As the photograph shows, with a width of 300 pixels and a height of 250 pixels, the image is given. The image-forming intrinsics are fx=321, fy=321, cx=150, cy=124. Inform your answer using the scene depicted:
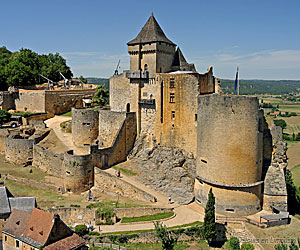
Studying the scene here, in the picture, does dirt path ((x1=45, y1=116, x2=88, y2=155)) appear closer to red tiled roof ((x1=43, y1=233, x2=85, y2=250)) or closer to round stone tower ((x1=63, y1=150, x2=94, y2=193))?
round stone tower ((x1=63, y1=150, x2=94, y2=193))

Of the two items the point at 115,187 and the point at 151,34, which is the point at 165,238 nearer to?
the point at 115,187

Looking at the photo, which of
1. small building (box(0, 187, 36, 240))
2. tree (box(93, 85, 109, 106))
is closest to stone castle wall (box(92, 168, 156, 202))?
small building (box(0, 187, 36, 240))

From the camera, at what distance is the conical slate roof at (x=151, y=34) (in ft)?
127

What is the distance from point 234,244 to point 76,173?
17.5 m

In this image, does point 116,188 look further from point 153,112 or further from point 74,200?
point 153,112

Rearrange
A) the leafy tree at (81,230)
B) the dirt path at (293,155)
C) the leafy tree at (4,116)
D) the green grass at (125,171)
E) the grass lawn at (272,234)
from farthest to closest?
the dirt path at (293,155), the leafy tree at (4,116), the green grass at (125,171), the leafy tree at (81,230), the grass lawn at (272,234)

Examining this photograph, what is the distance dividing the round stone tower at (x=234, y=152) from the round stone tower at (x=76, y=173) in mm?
13117

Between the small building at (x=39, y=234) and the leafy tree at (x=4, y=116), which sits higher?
the leafy tree at (x=4, y=116)

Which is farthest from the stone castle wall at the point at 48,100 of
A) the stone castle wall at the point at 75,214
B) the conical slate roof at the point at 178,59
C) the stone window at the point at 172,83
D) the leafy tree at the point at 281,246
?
the leafy tree at the point at 281,246

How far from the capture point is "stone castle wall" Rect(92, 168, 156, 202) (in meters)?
33.1

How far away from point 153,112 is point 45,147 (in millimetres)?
14950

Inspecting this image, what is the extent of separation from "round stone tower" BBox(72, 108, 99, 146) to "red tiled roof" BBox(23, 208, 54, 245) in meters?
15.1

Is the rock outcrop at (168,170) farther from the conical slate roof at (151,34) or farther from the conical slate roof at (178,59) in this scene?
the conical slate roof at (151,34)

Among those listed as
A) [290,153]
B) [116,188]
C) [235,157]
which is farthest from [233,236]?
[290,153]
